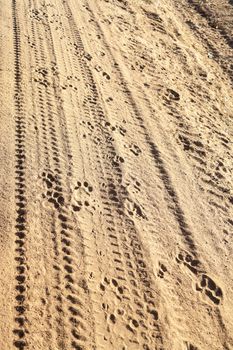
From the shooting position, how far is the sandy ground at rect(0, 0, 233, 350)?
12.8 ft

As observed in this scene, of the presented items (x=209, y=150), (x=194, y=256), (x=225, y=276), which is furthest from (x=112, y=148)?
(x=225, y=276)

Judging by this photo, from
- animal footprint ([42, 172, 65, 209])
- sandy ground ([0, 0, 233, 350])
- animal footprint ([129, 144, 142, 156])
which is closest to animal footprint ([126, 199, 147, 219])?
sandy ground ([0, 0, 233, 350])

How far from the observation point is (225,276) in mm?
4531

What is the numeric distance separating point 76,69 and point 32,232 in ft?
11.8

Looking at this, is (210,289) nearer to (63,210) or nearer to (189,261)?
(189,261)

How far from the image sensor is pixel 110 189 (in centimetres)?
509

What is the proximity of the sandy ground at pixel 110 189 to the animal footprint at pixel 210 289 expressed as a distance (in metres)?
0.01

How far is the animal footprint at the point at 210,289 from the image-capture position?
4.30m

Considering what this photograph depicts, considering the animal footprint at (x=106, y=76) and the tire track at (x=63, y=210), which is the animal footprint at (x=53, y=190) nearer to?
the tire track at (x=63, y=210)

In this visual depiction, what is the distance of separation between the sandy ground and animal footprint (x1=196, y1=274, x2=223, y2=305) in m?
0.01

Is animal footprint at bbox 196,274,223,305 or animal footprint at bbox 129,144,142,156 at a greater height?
animal footprint at bbox 129,144,142,156

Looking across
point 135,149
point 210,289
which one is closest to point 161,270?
point 210,289

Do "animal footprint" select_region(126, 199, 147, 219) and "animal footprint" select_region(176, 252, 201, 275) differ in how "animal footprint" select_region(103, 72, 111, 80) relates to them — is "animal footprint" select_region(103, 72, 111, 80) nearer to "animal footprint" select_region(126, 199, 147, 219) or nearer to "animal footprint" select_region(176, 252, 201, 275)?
"animal footprint" select_region(126, 199, 147, 219)

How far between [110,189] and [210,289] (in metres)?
1.65
